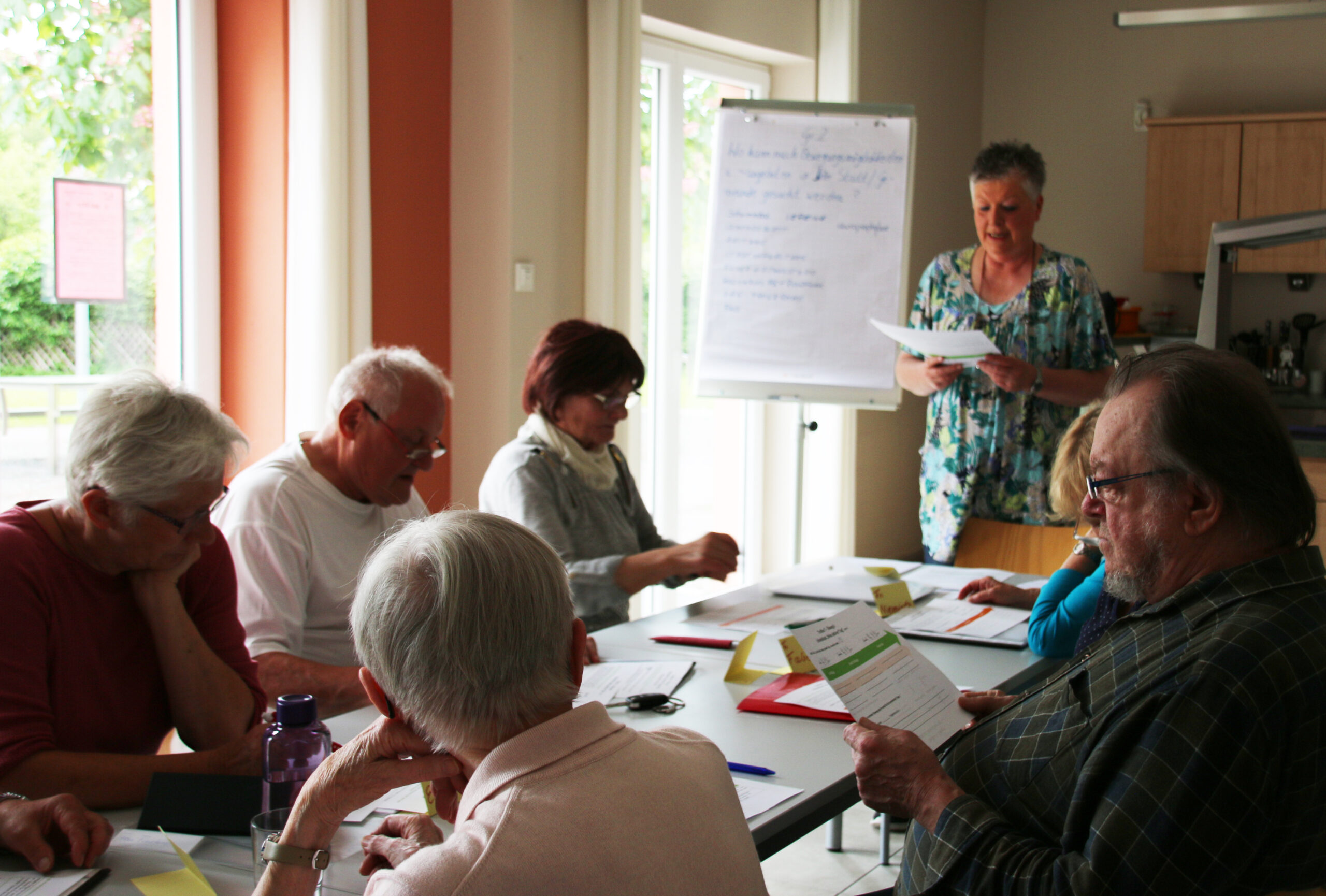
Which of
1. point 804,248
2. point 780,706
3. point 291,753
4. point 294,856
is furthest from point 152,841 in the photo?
point 804,248

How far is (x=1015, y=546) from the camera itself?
3119 mm

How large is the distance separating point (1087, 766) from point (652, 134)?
369cm

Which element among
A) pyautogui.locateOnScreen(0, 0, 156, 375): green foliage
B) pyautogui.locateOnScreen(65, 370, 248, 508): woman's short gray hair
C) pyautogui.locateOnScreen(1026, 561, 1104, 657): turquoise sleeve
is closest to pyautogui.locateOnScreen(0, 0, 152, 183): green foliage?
pyautogui.locateOnScreen(0, 0, 156, 375): green foliage

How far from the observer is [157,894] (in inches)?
45.0

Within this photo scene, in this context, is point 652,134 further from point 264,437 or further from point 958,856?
point 958,856

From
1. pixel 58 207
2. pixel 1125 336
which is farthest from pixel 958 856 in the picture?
pixel 1125 336

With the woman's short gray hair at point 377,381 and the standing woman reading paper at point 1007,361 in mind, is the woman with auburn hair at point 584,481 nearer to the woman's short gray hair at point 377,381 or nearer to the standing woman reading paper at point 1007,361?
the woman's short gray hair at point 377,381

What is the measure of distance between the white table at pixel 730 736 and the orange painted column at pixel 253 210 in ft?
4.93

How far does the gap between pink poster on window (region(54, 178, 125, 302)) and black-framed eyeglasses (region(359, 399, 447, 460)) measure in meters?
1.22

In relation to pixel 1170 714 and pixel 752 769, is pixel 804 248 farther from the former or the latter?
pixel 1170 714

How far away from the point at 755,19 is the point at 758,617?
10.0 ft

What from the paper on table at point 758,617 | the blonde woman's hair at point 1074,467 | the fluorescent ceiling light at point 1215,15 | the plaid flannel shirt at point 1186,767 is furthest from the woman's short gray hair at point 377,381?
the fluorescent ceiling light at point 1215,15

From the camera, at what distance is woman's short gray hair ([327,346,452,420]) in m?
2.16

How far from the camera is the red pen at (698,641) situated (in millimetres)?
2088
